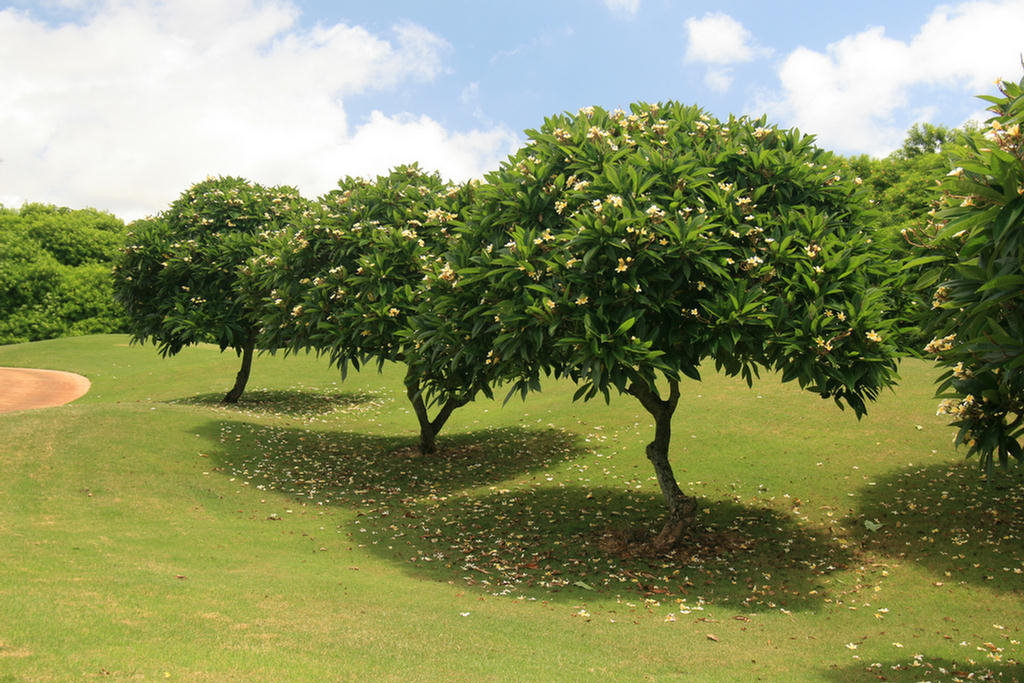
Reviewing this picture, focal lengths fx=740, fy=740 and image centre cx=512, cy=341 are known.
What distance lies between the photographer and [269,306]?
56.9ft

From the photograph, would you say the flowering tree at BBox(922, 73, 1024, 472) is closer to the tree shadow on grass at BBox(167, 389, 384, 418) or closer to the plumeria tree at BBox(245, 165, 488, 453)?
the plumeria tree at BBox(245, 165, 488, 453)

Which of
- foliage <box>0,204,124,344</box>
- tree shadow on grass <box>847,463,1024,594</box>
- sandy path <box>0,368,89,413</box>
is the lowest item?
sandy path <box>0,368,89,413</box>

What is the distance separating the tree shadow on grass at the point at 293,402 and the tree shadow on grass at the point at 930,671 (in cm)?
1830

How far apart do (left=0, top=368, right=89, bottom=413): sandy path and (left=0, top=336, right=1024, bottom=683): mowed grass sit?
11376mm

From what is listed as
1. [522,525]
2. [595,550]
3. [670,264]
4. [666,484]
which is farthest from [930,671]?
[522,525]

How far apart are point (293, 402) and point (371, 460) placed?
358 inches

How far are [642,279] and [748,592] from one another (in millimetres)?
4874

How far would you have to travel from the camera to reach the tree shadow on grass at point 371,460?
15531 millimetres

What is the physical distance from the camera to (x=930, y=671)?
314 inches

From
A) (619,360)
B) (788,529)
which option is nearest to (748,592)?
(788,529)

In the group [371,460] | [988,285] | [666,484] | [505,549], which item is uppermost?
[988,285]

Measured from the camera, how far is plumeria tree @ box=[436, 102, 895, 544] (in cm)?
968

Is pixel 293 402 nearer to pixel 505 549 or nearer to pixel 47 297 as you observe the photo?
pixel 505 549

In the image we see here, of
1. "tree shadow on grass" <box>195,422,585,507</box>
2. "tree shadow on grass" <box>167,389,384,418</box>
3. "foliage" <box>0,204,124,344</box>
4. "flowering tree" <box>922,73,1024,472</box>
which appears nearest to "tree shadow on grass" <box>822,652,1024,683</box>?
"flowering tree" <box>922,73,1024,472</box>
